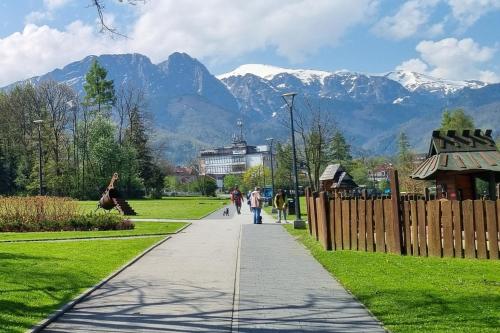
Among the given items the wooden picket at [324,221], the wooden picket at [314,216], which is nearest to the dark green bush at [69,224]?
the wooden picket at [314,216]

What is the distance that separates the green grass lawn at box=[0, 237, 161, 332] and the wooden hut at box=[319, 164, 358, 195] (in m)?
16.4

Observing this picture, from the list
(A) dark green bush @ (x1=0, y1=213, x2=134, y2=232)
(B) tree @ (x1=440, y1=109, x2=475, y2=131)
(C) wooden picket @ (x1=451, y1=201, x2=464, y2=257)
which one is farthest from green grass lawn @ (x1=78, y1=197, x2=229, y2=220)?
(B) tree @ (x1=440, y1=109, x2=475, y2=131)

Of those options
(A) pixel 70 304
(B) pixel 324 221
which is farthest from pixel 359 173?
(A) pixel 70 304

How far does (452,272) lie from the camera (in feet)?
34.8

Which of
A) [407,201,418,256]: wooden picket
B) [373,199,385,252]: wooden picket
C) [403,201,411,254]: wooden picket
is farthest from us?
[373,199,385,252]: wooden picket

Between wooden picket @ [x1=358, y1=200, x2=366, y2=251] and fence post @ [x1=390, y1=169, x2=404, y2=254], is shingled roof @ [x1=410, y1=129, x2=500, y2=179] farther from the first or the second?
fence post @ [x1=390, y1=169, x2=404, y2=254]

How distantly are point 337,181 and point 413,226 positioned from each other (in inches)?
806

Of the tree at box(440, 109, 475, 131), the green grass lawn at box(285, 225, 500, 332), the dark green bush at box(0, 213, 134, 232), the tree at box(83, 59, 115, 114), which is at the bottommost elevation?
the green grass lawn at box(285, 225, 500, 332)

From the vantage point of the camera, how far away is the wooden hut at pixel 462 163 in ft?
52.6

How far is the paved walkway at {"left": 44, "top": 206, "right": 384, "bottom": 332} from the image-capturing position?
280 inches

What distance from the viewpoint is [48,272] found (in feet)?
37.3

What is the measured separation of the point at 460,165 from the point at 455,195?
2.95 ft

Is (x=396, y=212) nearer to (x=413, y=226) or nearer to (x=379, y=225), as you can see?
(x=413, y=226)

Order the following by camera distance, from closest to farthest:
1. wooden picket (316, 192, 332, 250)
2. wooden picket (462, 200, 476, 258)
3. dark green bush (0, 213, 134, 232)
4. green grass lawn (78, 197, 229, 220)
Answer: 1. wooden picket (462, 200, 476, 258)
2. wooden picket (316, 192, 332, 250)
3. dark green bush (0, 213, 134, 232)
4. green grass lawn (78, 197, 229, 220)
